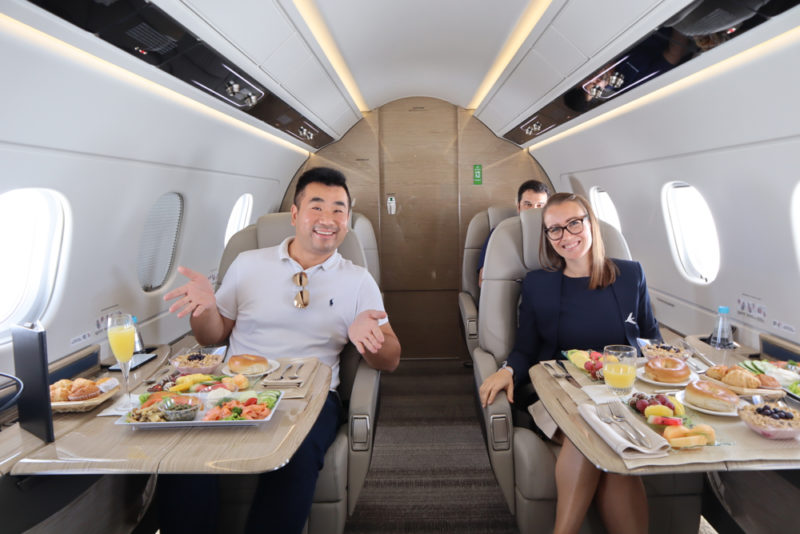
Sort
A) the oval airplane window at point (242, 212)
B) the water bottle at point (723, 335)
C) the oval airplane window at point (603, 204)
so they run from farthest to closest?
1. the oval airplane window at point (242, 212)
2. the oval airplane window at point (603, 204)
3. the water bottle at point (723, 335)

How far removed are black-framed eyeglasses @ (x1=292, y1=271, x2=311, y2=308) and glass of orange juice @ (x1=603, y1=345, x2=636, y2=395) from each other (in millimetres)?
1417

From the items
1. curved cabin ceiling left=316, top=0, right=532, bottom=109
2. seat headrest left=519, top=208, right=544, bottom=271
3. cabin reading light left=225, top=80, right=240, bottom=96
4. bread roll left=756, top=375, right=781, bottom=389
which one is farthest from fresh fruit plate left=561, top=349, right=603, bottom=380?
cabin reading light left=225, top=80, right=240, bottom=96

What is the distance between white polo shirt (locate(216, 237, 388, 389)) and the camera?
2.58 metres

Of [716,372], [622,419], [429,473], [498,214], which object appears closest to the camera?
[622,419]

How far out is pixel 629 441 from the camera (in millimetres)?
1426

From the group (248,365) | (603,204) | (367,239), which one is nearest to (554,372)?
(248,365)

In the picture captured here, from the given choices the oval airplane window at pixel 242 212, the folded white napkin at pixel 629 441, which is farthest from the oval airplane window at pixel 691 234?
the oval airplane window at pixel 242 212

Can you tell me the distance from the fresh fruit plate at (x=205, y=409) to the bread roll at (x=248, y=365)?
0.86 ft

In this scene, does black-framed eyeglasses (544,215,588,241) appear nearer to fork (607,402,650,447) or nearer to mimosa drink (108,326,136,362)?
fork (607,402,650,447)

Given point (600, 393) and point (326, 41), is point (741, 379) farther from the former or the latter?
point (326, 41)

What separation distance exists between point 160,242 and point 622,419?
11.3 ft

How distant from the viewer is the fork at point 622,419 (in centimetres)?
142

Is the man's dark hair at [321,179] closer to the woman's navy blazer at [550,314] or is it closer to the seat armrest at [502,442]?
the woman's navy blazer at [550,314]

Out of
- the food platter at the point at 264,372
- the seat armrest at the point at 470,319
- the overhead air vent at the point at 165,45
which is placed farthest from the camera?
the seat armrest at the point at 470,319
